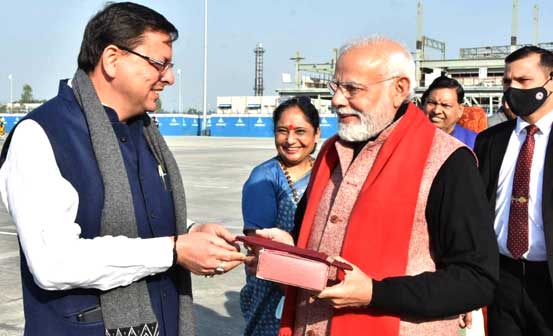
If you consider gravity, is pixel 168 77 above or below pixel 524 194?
above

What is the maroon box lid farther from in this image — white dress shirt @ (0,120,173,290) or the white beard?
the white beard

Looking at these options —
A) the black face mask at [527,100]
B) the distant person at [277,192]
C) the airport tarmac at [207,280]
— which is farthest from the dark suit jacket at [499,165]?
the airport tarmac at [207,280]

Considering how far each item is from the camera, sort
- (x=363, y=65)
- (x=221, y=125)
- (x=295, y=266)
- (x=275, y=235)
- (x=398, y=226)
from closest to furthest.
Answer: (x=295, y=266) → (x=398, y=226) → (x=363, y=65) → (x=275, y=235) → (x=221, y=125)

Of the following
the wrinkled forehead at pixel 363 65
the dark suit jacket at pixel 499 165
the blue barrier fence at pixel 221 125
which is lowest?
the dark suit jacket at pixel 499 165

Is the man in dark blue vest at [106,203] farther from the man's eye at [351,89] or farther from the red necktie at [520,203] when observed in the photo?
the red necktie at [520,203]

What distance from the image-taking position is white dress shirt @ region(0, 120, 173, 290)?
188cm

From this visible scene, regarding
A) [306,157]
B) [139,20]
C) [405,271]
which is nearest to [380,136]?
[405,271]

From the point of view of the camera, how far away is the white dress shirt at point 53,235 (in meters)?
1.88

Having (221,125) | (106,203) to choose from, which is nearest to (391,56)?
(106,203)

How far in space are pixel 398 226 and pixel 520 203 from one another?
52.4 inches

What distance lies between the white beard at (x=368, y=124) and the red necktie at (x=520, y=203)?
46.8 inches

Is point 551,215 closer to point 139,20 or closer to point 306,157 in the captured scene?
point 306,157

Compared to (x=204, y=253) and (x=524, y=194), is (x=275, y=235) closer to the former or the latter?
(x=204, y=253)

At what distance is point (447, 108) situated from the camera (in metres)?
5.00
